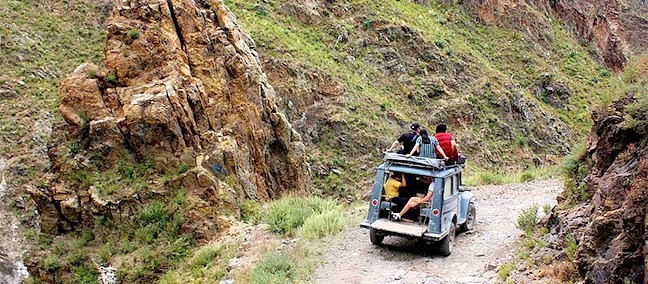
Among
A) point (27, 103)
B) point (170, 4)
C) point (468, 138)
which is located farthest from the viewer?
point (468, 138)

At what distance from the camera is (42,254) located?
11.9 m

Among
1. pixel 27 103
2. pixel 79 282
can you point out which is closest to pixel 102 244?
pixel 79 282

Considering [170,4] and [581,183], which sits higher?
[170,4]

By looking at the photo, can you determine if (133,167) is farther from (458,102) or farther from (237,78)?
(458,102)

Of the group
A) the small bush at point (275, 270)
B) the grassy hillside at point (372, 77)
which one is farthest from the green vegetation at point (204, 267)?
the grassy hillside at point (372, 77)

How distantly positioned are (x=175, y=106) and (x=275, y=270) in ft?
17.8

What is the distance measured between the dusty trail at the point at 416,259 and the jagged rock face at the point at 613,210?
1.29 m

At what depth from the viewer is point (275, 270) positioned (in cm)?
905

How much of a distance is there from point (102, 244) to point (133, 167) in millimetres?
1805

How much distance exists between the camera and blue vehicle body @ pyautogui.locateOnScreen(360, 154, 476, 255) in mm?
8773

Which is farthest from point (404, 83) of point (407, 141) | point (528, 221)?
point (528, 221)

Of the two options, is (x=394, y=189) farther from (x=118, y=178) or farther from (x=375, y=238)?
(x=118, y=178)

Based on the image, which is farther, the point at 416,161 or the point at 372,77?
the point at 372,77

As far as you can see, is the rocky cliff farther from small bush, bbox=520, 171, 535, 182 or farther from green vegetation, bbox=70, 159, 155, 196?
small bush, bbox=520, 171, 535, 182
